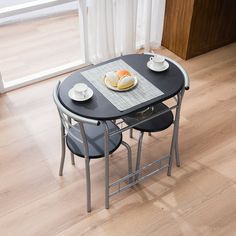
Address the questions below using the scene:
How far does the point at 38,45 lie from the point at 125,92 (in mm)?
1873

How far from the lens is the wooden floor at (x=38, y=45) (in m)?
3.12

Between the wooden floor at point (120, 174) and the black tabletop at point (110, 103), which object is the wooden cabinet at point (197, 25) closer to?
the wooden floor at point (120, 174)

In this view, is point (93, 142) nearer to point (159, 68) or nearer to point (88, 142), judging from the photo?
point (88, 142)

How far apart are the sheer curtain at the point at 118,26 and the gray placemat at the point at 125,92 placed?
964 mm

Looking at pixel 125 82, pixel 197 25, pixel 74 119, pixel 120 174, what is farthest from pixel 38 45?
pixel 74 119

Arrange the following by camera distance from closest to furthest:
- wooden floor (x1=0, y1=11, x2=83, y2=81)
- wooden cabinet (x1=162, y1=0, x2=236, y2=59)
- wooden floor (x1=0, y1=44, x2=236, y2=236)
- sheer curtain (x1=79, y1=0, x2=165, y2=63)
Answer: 1. wooden floor (x1=0, y1=44, x2=236, y2=236)
2. sheer curtain (x1=79, y1=0, x2=165, y2=63)
3. wooden cabinet (x1=162, y1=0, x2=236, y2=59)
4. wooden floor (x1=0, y1=11, x2=83, y2=81)

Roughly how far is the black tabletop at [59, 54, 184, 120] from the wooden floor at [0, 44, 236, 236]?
2.09ft

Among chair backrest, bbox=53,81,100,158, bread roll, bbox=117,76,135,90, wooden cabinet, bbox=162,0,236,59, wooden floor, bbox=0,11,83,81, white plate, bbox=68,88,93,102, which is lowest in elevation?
wooden floor, bbox=0,11,83,81

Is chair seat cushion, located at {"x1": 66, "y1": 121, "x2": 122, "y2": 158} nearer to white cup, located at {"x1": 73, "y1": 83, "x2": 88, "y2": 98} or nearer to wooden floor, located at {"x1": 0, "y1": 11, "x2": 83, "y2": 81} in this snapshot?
white cup, located at {"x1": 73, "y1": 83, "x2": 88, "y2": 98}

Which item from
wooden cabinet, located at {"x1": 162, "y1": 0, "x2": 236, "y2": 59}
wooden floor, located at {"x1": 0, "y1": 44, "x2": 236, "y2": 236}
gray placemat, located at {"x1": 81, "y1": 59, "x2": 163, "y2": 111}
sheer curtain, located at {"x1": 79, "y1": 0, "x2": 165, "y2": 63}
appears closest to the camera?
gray placemat, located at {"x1": 81, "y1": 59, "x2": 163, "y2": 111}

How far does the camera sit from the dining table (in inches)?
65.5

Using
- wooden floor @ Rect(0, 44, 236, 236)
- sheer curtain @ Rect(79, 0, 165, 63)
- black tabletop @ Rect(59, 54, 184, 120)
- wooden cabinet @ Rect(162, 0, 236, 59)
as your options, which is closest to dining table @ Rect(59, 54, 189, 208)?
black tabletop @ Rect(59, 54, 184, 120)

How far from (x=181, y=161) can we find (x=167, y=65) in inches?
26.7

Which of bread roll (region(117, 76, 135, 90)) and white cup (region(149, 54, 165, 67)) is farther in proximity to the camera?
white cup (region(149, 54, 165, 67))
